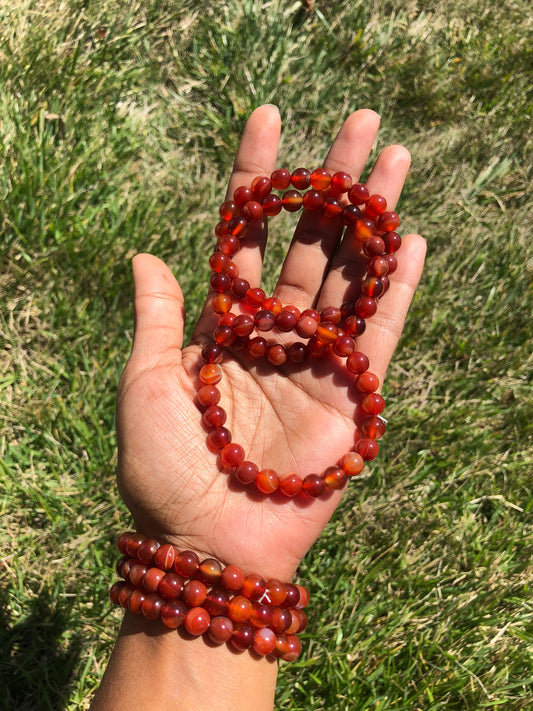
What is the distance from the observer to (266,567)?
205cm

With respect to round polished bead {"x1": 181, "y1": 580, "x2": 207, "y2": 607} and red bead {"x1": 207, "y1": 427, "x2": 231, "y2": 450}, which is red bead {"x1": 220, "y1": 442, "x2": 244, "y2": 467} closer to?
red bead {"x1": 207, "y1": 427, "x2": 231, "y2": 450}

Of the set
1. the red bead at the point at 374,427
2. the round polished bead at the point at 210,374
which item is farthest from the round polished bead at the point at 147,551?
the red bead at the point at 374,427

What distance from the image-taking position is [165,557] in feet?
6.28

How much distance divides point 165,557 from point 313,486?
1.74 feet

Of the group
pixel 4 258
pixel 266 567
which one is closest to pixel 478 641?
pixel 266 567

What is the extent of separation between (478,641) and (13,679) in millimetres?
1758

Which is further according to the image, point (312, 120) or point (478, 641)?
point (312, 120)

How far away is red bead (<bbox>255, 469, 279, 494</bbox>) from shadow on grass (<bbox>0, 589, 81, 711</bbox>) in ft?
3.23

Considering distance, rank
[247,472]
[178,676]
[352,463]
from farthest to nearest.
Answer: [352,463] → [247,472] → [178,676]

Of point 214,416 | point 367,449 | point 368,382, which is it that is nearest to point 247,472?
point 214,416

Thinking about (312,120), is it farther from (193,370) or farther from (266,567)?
(266,567)

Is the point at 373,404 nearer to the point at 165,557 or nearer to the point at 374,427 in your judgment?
the point at 374,427

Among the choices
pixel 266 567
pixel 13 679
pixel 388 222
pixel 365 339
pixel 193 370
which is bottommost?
Answer: pixel 13 679

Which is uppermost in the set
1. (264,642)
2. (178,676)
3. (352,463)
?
(352,463)
